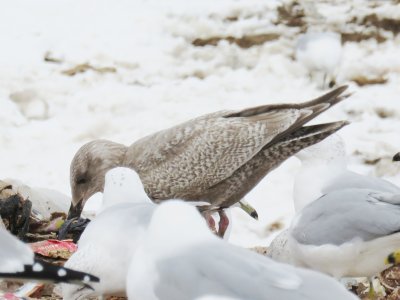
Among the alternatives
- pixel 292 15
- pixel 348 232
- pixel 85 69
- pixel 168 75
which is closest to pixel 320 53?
pixel 292 15

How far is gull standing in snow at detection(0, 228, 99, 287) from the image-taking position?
2568 mm

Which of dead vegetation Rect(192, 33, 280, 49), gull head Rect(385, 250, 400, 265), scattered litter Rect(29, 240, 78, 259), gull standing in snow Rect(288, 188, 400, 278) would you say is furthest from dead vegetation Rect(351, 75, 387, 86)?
gull head Rect(385, 250, 400, 265)

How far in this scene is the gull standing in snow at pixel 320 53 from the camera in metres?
8.09

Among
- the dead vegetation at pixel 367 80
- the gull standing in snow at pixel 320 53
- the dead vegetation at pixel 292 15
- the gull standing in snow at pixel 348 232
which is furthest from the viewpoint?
the dead vegetation at pixel 292 15

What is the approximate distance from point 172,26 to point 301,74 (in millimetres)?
1408

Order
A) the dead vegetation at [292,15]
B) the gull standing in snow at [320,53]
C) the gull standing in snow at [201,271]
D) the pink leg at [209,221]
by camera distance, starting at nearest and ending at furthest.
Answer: the gull standing in snow at [201,271]
the pink leg at [209,221]
the gull standing in snow at [320,53]
the dead vegetation at [292,15]

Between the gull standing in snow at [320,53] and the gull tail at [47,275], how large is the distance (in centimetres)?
564

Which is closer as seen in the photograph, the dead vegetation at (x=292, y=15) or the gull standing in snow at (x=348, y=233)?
the gull standing in snow at (x=348, y=233)

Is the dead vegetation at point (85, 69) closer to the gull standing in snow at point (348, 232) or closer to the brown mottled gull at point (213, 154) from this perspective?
the brown mottled gull at point (213, 154)

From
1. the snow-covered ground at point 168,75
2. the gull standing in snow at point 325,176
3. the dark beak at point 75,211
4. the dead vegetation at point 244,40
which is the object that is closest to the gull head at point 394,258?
the gull standing in snow at point 325,176

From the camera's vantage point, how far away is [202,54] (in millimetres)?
8406

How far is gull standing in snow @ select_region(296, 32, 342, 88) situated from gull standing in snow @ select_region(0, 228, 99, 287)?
558 centimetres

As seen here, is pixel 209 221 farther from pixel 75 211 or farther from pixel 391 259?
pixel 391 259

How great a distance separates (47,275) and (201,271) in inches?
17.1
